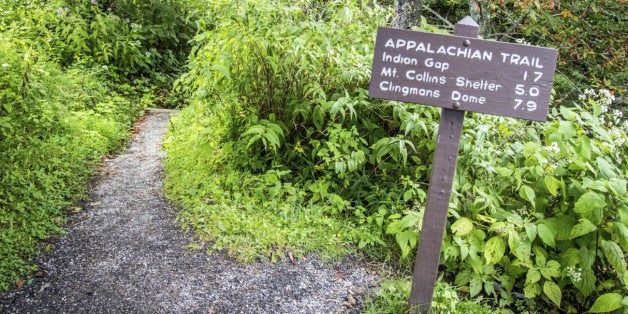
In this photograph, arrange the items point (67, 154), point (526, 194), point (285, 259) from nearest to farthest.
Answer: point (526, 194) < point (285, 259) < point (67, 154)

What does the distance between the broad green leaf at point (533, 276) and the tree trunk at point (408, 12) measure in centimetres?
307

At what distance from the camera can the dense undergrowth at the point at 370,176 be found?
3393 mm

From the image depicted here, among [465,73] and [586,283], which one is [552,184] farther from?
[465,73]

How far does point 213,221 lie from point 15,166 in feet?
6.45

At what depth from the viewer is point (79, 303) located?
3082mm

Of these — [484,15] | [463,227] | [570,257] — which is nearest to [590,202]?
[570,257]

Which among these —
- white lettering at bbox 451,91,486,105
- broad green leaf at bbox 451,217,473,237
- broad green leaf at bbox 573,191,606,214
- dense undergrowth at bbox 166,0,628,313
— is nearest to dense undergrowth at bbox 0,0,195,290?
dense undergrowth at bbox 166,0,628,313

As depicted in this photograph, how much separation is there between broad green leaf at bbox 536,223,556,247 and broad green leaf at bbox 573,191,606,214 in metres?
0.26

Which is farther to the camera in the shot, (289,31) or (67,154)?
(67,154)

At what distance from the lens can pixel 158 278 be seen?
336 centimetres

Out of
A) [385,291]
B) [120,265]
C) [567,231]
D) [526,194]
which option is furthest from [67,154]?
[567,231]

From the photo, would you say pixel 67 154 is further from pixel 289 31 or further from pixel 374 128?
pixel 374 128

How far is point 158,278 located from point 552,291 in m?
2.90

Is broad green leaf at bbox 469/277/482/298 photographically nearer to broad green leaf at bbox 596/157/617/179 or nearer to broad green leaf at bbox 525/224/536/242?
broad green leaf at bbox 525/224/536/242
